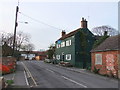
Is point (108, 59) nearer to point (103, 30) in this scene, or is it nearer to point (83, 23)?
point (83, 23)

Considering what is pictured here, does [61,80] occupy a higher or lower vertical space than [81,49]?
lower

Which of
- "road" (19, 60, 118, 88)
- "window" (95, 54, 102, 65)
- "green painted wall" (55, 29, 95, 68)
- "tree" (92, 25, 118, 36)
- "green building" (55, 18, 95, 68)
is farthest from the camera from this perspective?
"tree" (92, 25, 118, 36)

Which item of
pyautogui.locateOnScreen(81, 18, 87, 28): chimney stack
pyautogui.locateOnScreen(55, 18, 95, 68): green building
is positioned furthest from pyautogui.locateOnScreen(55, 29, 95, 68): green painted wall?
pyautogui.locateOnScreen(81, 18, 87, 28): chimney stack

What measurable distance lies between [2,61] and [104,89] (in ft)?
61.7

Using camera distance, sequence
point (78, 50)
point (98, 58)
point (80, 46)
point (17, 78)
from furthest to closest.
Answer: point (80, 46)
point (78, 50)
point (98, 58)
point (17, 78)

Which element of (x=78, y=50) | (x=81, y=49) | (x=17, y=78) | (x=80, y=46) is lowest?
(x=17, y=78)

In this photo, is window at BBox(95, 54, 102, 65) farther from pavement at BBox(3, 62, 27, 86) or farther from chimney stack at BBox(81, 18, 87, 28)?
chimney stack at BBox(81, 18, 87, 28)

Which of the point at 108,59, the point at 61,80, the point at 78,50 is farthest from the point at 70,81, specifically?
the point at 78,50

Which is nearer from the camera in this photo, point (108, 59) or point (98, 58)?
point (108, 59)

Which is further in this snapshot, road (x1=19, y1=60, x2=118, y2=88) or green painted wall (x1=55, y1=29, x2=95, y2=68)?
green painted wall (x1=55, y1=29, x2=95, y2=68)

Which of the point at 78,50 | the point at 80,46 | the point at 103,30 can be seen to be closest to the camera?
the point at 78,50

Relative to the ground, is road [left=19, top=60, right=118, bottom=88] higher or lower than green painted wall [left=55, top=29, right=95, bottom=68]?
lower

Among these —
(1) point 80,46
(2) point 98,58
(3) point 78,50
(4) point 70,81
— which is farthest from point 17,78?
(1) point 80,46

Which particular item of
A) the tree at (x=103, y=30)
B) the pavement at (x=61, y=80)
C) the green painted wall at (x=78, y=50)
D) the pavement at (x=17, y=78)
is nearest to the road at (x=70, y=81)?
the pavement at (x=61, y=80)
